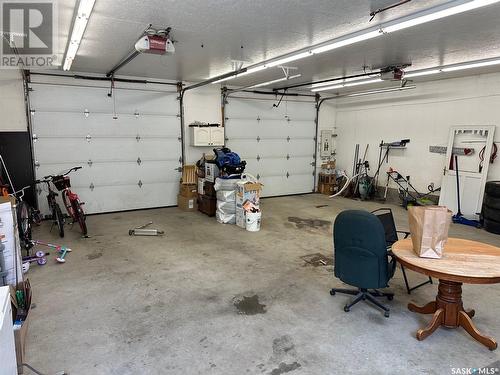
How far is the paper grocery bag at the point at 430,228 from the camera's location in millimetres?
2432

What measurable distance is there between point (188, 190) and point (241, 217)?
69.4 inches

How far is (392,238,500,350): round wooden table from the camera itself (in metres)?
2.28

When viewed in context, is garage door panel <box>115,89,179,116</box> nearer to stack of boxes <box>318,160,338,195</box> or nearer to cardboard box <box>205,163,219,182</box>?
cardboard box <box>205,163,219,182</box>

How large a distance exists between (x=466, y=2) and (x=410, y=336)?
272 centimetres

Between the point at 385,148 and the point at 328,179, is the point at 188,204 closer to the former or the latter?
the point at 328,179

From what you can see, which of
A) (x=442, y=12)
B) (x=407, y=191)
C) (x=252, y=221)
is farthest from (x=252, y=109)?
(x=442, y=12)

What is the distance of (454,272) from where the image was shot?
7.50 feet

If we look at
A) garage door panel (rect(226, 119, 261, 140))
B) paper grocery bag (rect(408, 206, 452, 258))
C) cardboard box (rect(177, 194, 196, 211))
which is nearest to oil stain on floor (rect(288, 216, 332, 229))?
cardboard box (rect(177, 194, 196, 211))

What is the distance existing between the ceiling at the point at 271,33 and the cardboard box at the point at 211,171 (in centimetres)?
182

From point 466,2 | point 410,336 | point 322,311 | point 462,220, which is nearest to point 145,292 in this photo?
point 322,311

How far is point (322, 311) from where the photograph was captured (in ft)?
9.92

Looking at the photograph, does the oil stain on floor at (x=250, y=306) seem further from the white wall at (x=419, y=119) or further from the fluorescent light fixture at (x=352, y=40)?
the white wall at (x=419, y=119)

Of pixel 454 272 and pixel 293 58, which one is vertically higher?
pixel 293 58

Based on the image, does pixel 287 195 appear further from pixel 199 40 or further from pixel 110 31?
pixel 110 31
